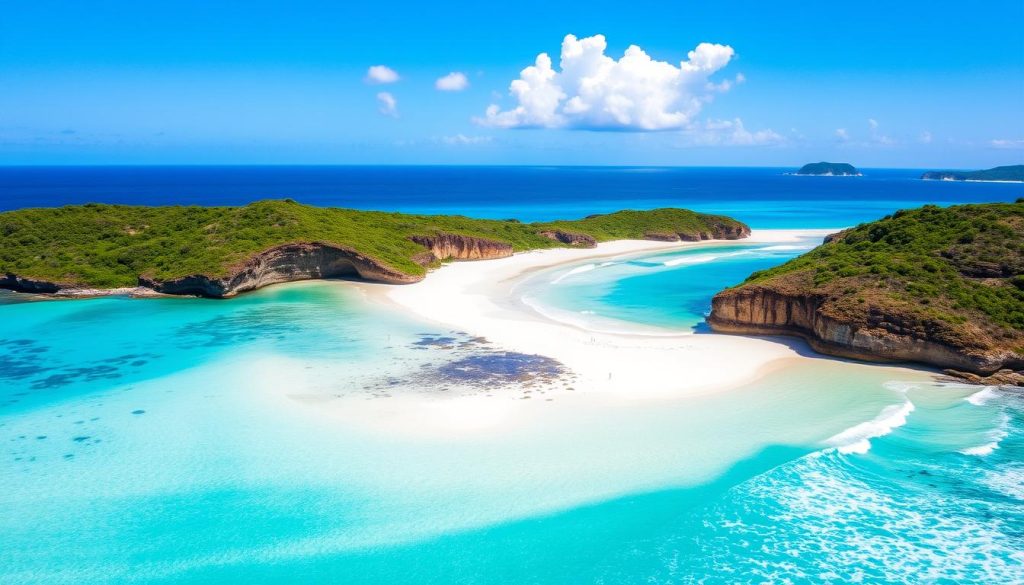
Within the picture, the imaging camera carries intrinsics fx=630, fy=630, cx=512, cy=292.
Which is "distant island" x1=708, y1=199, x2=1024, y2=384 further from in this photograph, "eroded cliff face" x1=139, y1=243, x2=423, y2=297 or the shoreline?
"eroded cliff face" x1=139, y1=243, x2=423, y2=297

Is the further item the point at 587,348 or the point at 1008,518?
the point at 587,348

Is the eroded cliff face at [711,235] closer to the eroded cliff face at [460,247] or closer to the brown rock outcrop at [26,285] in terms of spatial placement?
the eroded cliff face at [460,247]

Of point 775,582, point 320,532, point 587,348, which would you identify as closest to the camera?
point 775,582

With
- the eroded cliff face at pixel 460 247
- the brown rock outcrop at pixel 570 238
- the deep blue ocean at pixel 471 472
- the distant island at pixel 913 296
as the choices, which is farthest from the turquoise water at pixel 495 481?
the brown rock outcrop at pixel 570 238

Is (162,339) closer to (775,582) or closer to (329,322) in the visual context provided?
(329,322)

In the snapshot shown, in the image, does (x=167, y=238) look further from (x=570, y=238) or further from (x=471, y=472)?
(x=471, y=472)

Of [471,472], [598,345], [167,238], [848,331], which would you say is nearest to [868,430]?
[848,331]

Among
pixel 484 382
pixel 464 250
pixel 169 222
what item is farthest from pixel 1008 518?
pixel 169 222
